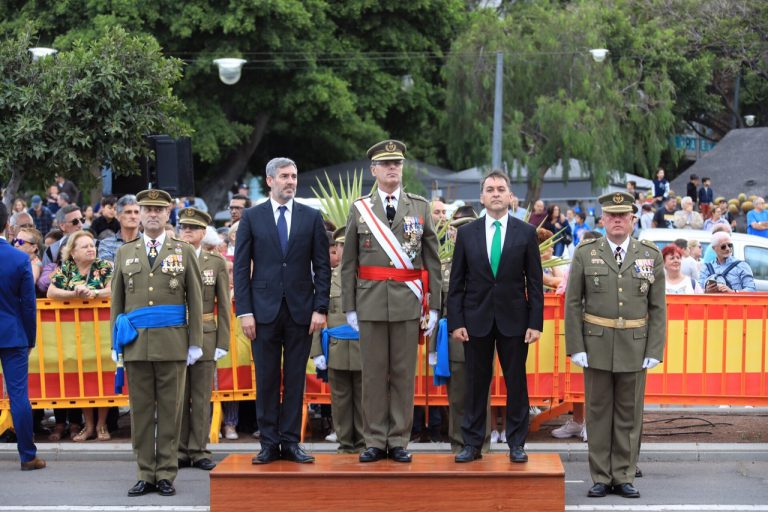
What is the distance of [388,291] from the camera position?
831 centimetres

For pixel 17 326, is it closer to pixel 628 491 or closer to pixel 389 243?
pixel 389 243

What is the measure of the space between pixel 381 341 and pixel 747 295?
3.79 m

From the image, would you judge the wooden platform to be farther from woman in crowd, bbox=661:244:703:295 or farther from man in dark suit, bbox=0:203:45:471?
woman in crowd, bbox=661:244:703:295

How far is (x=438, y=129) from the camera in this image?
41406 millimetres

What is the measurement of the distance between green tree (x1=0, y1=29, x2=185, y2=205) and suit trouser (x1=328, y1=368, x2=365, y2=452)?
611 centimetres

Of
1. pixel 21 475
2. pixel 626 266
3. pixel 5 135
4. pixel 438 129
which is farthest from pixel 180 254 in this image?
pixel 438 129

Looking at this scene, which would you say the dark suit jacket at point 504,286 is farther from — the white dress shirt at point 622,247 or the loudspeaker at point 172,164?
the loudspeaker at point 172,164

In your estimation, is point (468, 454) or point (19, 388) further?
point (19, 388)

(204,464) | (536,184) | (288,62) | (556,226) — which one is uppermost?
(288,62)

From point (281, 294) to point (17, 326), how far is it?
2777 millimetres

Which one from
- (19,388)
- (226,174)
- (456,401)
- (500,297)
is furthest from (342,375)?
(226,174)

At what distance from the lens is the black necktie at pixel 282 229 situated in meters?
8.43

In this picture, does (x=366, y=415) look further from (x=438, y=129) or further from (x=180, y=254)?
(x=438, y=129)

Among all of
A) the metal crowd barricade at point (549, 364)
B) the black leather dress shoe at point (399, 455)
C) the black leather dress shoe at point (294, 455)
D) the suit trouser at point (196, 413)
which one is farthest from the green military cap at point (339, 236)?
the black leather dress shoe at point (399, 455)
